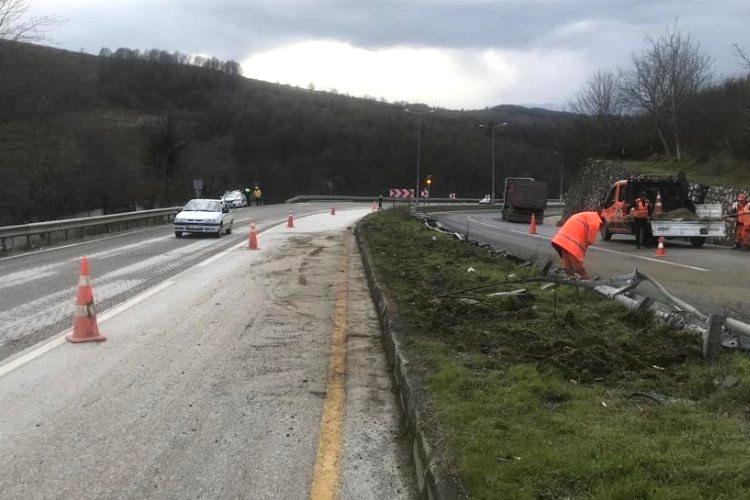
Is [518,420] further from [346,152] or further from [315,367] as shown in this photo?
[346,152]

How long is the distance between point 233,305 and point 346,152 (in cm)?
13814

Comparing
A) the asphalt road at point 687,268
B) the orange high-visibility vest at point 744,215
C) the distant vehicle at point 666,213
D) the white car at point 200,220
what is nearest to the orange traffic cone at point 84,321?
the asphalt road at point 687,268

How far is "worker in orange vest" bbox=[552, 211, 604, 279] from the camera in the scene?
9.52m

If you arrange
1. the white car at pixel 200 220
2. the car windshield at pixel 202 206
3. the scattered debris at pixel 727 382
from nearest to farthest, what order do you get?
the scattered debris at pixel 727 382
the white car at pixel 200 220
the car windshield at pixel 202 206

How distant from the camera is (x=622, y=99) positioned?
→ 53.5 m

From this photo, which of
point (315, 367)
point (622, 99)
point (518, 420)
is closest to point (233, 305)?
point (315, 367)

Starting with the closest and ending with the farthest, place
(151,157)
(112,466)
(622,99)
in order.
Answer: (112,466), (622,99), (151,157)

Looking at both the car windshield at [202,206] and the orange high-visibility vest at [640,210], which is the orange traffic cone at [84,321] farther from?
the orange high-visibility vest at [640,210]

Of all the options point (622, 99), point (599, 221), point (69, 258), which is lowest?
point (69, 258)

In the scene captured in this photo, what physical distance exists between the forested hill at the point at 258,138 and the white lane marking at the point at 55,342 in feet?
133

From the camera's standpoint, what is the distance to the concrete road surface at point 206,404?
12.9ft

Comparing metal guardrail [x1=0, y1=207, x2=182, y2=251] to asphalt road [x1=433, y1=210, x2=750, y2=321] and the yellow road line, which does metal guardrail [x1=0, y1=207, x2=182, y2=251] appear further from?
the yellow road line

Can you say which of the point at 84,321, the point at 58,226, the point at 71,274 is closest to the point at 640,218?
the point at 71,274

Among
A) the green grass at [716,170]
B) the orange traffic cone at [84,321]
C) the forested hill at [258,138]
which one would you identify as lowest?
the orange traffic cone at [84,321]
